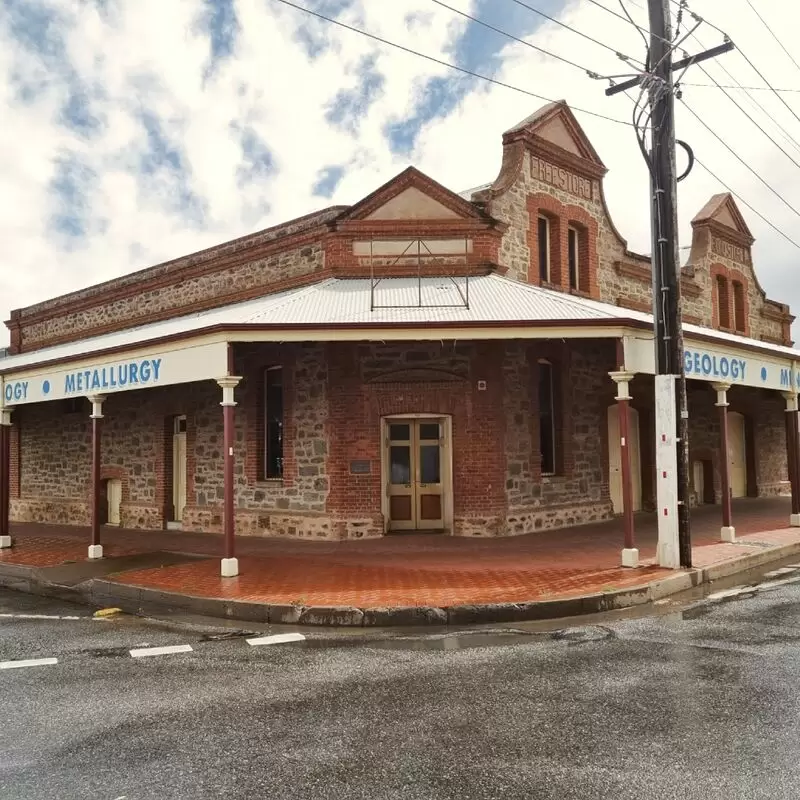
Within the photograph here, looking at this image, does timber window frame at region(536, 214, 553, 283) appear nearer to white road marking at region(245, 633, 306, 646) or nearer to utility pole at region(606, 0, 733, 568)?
utility pole at region(606, 0, 733, 568)

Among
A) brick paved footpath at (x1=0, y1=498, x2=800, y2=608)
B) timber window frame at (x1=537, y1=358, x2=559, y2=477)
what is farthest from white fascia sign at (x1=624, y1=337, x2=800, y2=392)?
timber window frame at (x1=537, y1=358, x2=559, y2=477)

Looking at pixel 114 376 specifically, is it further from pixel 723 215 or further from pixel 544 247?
pixel 723 215

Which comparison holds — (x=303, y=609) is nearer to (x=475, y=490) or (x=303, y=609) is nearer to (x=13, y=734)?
(x=13, y=734)

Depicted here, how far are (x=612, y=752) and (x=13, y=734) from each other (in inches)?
137

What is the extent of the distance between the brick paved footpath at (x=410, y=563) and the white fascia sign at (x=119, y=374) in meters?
2.63

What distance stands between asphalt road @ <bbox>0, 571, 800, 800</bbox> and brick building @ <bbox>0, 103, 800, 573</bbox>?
3.23 meters

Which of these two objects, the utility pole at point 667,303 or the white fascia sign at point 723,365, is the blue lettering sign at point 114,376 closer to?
the white fascia sign at point 723,365

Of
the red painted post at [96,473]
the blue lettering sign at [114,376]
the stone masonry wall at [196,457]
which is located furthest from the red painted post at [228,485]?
the stone masonry wall at [196,457]

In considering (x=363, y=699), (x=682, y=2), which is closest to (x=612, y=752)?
(x=363, y=699)

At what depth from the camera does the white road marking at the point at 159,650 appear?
6.36 metres

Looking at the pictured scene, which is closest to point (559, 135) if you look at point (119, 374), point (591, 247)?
point (591, 247)

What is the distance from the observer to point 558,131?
620 inches

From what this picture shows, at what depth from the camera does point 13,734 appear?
14.5 ft

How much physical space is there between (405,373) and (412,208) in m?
3.34
